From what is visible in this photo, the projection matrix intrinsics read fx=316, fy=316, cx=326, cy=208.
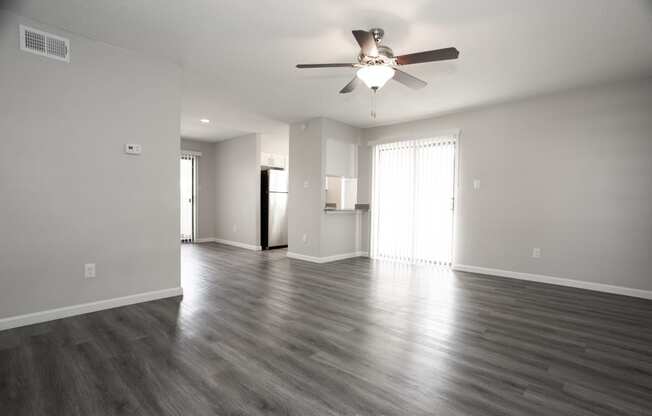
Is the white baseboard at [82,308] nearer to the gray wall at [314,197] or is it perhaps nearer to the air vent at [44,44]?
the air vent at [44,44]

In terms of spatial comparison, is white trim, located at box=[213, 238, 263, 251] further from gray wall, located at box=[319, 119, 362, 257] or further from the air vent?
the air vent

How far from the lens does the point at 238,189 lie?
7.41 metres

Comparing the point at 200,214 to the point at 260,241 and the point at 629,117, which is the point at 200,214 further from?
the point at 629,117

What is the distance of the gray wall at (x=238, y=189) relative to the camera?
6922 mm

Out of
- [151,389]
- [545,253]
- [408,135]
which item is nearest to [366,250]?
[408,135]

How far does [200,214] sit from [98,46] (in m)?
5.34

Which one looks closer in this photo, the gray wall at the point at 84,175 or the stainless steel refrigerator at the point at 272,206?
the gray wall at the point at 84,175

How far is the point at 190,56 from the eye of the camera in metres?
3.17

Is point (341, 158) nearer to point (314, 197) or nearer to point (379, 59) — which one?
point (314, 197)

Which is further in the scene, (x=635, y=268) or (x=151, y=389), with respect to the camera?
(x=635, y=268)

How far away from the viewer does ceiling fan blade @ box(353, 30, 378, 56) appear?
2234 millimetres

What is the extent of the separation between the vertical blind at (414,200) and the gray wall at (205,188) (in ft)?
14.2

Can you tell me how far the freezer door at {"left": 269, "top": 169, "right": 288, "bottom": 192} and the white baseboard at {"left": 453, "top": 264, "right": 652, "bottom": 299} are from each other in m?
3.94

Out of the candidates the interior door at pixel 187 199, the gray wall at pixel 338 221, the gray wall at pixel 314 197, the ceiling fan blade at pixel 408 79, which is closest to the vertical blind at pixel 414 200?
the gray wall at pixel 338 221
